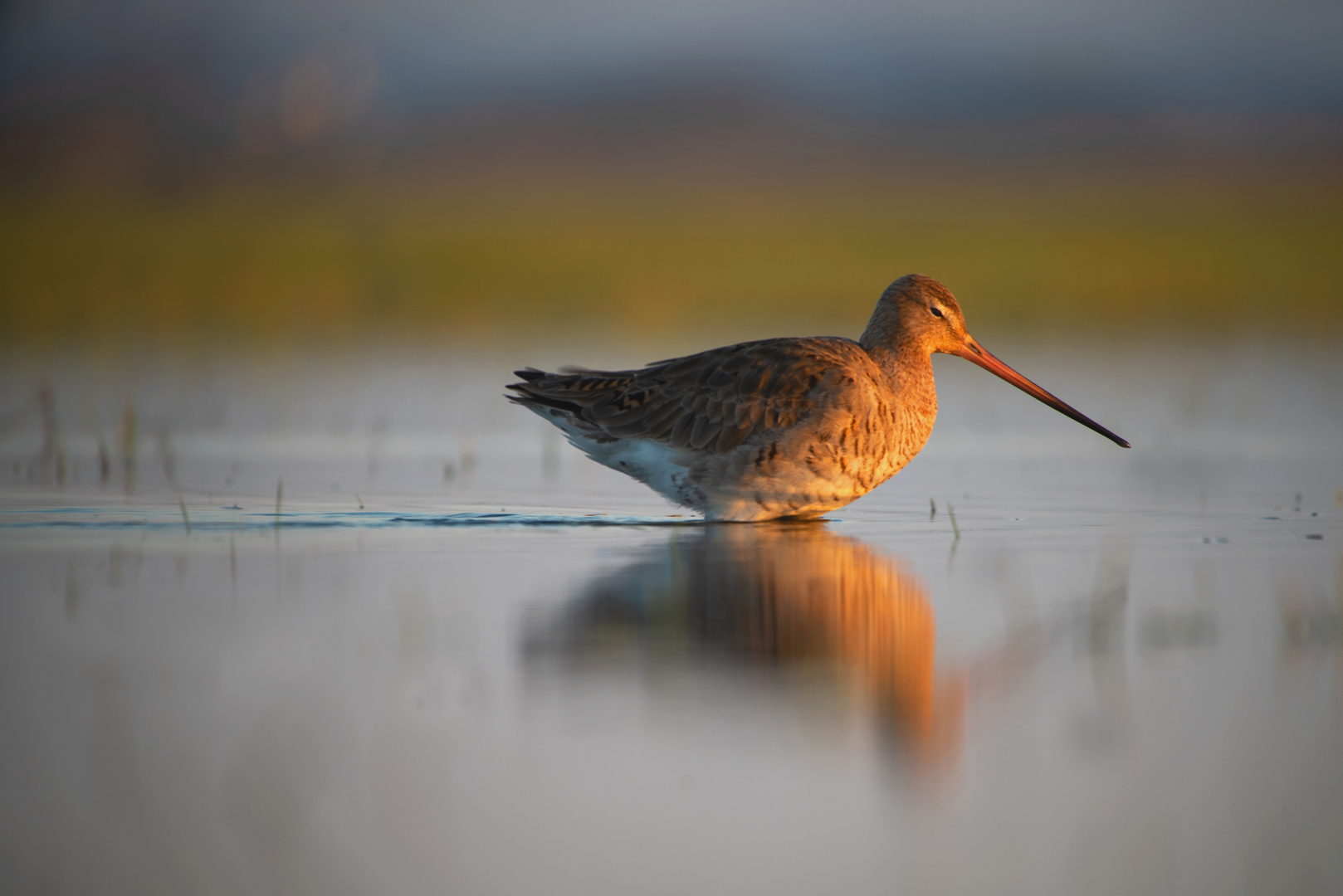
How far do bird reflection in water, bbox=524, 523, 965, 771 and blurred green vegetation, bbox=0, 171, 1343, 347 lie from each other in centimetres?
961

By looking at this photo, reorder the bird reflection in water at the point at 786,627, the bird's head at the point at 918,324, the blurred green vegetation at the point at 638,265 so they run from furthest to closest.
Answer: the blurred green vegetation at the point at 638,265
the bird's head at the point at 918,324
the bird reflection in water at the point at 786,627

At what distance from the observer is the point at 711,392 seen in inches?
275

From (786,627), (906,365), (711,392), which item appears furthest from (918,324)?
(786,627)

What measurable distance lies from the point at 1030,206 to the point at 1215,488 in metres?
45.0

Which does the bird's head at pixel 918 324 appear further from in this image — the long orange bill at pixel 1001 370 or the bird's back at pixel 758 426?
the bird's back at pixel 758 426

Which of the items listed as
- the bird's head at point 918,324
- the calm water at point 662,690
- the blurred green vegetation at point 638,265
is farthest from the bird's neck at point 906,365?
the blurred green vegetation at point 638,265

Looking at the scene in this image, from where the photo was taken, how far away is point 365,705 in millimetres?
3725

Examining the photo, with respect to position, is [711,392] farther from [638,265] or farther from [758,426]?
[638,265]

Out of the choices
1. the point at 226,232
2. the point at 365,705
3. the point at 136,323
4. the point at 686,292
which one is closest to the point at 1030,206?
the point at 226,232

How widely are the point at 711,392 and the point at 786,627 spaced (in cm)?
265

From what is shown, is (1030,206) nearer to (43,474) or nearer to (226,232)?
(226,232)

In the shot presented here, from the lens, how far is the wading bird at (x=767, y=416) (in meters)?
6.68

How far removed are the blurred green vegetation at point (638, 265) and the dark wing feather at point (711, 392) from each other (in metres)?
7.60

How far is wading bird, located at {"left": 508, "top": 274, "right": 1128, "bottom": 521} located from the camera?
21.9ft
